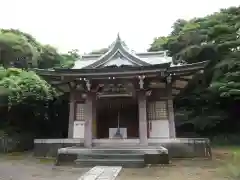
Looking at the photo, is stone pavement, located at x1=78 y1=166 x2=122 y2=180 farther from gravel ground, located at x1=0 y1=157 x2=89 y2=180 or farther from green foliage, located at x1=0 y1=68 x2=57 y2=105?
green foliage, located at x1=0 y1=68 x2=57 y2=105

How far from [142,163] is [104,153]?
1.78 m

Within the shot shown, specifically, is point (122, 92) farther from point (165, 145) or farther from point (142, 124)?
point (165, 145)

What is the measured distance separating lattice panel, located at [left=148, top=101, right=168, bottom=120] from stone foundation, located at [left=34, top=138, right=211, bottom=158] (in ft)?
5.34

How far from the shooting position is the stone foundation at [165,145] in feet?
35.1

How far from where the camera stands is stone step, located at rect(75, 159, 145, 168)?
29.2 feet

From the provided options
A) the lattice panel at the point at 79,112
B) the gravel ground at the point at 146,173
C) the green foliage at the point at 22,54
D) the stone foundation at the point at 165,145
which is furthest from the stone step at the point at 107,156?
the green foliage at the point at 22,54

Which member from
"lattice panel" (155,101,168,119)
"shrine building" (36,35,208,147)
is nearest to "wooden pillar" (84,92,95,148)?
"shrine building" (36,35,208,147)

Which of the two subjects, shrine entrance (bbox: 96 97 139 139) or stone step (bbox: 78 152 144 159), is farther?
shrine entrance (bbox: 96 97 139 139)

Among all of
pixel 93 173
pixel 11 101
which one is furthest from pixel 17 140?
pixel 93 173

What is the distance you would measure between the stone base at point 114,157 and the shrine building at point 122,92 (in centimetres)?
124

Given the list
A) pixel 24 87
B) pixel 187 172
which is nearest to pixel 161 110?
pixel 187 172

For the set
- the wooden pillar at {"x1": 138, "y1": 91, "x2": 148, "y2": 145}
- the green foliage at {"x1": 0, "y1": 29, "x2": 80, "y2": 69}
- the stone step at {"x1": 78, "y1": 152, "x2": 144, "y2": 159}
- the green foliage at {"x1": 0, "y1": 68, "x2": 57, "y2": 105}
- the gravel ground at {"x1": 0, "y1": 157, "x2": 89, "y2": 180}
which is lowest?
the gravel ground at {"x1": 0, "y1": 157, "x2": 89, "y2": 180}

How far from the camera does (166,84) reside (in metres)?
12.6

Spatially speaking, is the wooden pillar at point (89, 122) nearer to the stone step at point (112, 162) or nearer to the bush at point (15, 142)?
the stone step at point (112, 162)
